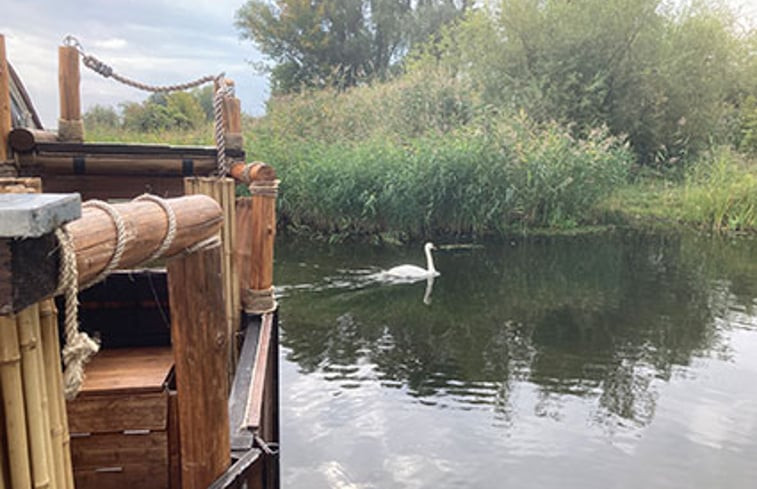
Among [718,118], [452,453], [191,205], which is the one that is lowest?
[452,453]

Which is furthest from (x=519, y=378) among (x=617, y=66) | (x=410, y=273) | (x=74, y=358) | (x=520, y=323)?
(x=617, y=66)

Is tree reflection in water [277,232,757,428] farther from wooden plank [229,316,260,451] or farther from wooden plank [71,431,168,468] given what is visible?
wooden plank [71,431,168,468]

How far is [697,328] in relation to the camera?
6363mm

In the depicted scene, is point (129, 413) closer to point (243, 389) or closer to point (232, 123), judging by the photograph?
point (243, 389)

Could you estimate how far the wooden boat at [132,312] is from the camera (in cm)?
81

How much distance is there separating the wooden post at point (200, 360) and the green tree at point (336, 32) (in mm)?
23668

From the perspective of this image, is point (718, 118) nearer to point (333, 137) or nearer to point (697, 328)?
point (333, 137)

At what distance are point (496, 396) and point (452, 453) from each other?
95cm

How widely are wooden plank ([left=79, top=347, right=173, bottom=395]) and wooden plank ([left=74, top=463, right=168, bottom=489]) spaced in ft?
0.87

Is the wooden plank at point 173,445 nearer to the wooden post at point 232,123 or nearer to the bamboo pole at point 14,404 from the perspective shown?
the bamboo pole at point 14,404

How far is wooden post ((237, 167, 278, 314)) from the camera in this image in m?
3.10

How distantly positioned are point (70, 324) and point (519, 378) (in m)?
4.65

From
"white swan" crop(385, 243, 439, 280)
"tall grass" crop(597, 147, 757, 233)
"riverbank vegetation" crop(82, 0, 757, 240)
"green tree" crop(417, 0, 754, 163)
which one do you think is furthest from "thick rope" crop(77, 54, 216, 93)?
"green tree" crop(417, 0, 754, 163)

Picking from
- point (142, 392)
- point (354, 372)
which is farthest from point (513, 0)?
point (142, 392)
